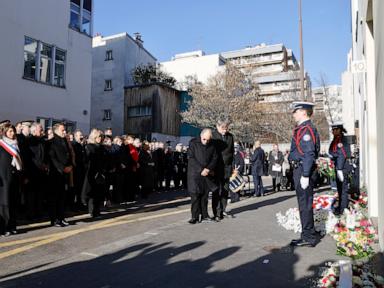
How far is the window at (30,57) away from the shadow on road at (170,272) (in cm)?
1472

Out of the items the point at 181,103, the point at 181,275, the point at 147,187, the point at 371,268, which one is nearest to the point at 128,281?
the point at 181,275

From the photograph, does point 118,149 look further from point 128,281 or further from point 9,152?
point 128,281

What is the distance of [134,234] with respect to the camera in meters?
6.80

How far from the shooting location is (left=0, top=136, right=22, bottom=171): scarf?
688 centimetres

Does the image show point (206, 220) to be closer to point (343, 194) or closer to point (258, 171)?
point (343, 194)

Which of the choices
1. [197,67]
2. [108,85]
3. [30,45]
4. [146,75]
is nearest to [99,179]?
[30,45]

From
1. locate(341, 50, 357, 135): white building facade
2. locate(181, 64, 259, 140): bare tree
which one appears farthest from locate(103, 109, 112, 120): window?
locate(341, 50, 357, 135): white building facade

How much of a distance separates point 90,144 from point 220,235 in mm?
3930

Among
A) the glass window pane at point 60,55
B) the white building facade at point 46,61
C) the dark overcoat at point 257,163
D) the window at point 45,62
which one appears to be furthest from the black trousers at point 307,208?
the glass window pane at point 60,55

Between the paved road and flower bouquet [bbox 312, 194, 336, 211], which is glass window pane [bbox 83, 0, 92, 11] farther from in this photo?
flower bouquet [bbox 312, 194, 336, 211]

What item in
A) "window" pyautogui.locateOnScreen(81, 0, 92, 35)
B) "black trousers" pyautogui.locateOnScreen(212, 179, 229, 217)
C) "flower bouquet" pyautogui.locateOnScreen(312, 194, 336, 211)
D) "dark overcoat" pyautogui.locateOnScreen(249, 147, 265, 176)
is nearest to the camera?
"black trousers" pyautogui.locateOnScreen(212, 179, 229, 217)

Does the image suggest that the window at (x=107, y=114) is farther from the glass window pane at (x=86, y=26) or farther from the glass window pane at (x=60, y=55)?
the glass window pane at (x=60, y=55)

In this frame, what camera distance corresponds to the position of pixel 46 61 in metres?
18.7

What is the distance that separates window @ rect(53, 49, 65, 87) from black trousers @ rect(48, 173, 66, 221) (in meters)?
12.9
